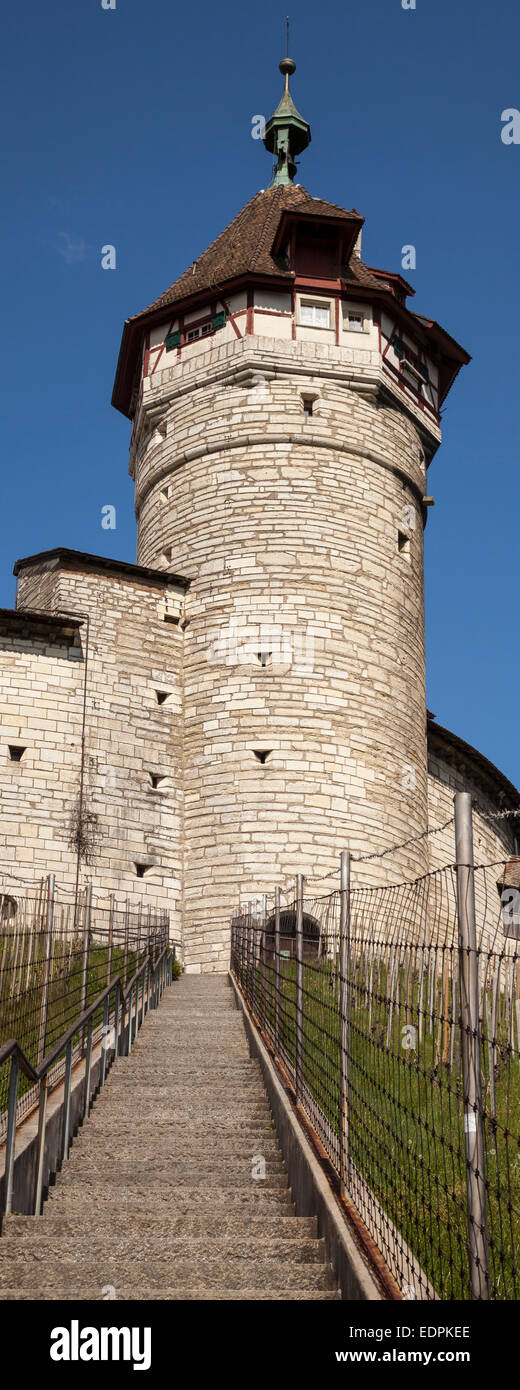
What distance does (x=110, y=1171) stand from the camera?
22.8 feet

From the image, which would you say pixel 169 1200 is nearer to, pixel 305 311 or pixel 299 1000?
pixel 299 1000

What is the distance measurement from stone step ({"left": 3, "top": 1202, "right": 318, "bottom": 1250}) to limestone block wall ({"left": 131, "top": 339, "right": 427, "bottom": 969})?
14961 millimetres

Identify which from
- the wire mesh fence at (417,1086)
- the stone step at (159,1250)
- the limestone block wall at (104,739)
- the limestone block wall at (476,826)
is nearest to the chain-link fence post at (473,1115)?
the wire mesh fence at (417,1086)

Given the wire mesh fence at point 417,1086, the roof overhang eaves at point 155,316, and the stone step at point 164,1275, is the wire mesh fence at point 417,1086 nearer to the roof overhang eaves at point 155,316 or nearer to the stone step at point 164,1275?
the stone step at point 164,1275

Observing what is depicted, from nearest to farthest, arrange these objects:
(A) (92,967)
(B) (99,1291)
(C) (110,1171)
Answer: (B) (99,1291) → (C) (110,1171) → (A) (92,967)

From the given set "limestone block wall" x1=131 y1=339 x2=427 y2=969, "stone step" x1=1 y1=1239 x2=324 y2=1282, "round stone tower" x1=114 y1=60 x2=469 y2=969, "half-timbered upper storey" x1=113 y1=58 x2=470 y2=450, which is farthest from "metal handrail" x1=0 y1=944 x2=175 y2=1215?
"half-timbered upper storey" x1=113 y1=58 x2=470 y2=450

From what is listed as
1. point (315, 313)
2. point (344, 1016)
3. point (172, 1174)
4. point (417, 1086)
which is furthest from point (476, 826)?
point (344, 1016)

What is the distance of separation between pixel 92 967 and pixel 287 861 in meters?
8.82

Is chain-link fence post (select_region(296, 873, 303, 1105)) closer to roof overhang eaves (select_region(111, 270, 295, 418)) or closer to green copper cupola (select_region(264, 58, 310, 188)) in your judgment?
roof overhang eaves (select_region(111, 270, 295, 418))

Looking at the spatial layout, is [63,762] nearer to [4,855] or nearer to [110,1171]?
[4,855]

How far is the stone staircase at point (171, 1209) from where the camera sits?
509 centimetres

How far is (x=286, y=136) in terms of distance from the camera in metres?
32.2

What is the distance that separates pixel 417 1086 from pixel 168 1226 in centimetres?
187

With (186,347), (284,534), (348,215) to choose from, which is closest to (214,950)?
(284,534)
